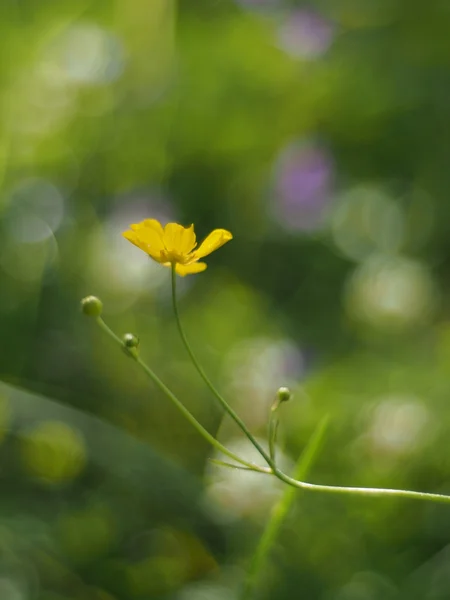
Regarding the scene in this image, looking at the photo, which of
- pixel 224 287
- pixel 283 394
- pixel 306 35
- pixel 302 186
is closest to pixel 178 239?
pixel 283 394

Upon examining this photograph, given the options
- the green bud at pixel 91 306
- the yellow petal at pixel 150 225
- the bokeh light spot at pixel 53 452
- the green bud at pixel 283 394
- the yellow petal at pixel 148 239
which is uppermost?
the yellow petal at pixel 150 225

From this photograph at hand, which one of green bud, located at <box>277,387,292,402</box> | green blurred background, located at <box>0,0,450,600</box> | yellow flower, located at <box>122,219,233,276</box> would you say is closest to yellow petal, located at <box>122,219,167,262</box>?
yellow flower, located at <box>122,219,233,276</box>

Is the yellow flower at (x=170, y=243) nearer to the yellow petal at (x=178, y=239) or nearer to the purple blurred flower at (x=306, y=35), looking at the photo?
the yellow petal at (x=178, y=239)

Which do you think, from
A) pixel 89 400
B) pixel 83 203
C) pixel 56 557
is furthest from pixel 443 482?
pixel 83 203

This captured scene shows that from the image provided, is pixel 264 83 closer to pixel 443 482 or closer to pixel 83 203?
pixel 83 203

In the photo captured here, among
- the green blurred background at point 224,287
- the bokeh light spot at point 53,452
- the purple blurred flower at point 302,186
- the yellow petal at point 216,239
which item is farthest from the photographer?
the purple blurred flower at point 302,186

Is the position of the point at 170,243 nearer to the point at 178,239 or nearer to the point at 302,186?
the point at 178,239

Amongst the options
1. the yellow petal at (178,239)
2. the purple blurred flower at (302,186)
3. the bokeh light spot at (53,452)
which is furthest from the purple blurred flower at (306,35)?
the yellow petal at (178,239)
